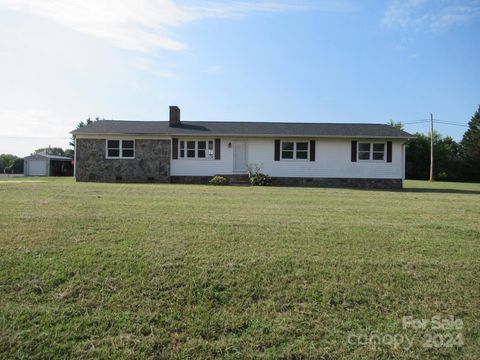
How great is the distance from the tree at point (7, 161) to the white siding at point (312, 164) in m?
43.7

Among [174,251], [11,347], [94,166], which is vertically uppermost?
[94,166]

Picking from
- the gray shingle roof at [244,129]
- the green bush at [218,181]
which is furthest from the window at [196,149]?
the green bush at [218,181]

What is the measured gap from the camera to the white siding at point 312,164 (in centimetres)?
1973

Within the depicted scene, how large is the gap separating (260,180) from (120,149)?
827 cm

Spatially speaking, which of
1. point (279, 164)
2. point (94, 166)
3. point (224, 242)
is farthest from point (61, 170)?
point (224, 242)

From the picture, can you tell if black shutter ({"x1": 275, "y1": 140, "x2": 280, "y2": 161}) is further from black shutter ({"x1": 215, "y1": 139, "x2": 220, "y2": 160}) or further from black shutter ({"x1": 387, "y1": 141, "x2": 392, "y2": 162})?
black shutter ({"x1": 387, "y1": 141, "x2": 392, "y2": 162})

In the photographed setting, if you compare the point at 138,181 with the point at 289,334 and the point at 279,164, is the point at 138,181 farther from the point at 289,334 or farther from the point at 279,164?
the point at 289,334

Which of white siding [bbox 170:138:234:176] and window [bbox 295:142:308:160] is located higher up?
window [bbox 295:142:308:160]

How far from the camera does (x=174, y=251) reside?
195 inches

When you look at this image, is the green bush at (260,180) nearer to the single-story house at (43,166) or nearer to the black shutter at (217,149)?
the black shutter at (217,149)

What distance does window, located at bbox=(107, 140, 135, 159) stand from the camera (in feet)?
65.5

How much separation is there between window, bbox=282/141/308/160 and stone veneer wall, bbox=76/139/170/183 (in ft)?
22.0

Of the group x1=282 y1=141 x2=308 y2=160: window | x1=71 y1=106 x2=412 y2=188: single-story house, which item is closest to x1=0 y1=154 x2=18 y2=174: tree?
x1=71 y1=106 x2=412 y2=188: single-story house

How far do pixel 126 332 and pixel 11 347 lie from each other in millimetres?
991
